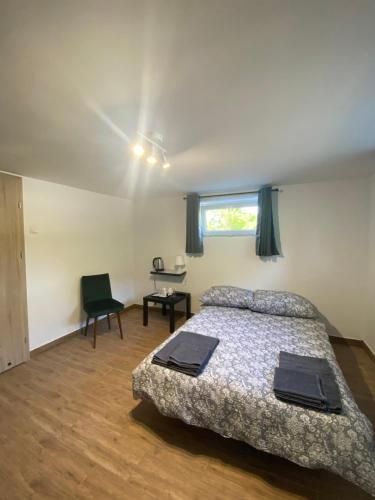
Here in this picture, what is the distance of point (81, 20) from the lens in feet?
2.57

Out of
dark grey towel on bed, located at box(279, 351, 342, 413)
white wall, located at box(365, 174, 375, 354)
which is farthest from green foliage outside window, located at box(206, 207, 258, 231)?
dark grey towel on bed, located at box(279, 351, 342, 413)

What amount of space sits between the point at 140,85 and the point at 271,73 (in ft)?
2.16

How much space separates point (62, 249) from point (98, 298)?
3.10ft

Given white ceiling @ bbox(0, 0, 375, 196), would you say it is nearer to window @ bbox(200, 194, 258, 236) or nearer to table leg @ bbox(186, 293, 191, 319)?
window @ bbox(200, 194, 258, 236)

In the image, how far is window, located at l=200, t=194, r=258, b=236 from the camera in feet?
11.4

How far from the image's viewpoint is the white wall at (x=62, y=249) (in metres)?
2.77

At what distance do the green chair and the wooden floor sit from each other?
0.87 meters

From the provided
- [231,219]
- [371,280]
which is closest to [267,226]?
[231,219]

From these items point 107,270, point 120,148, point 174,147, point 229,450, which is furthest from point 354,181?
point 107,270

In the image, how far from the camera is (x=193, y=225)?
3727 millimetres

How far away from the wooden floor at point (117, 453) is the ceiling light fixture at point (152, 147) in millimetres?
2277

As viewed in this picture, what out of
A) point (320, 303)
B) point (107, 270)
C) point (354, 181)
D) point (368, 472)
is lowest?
point (368, 472)

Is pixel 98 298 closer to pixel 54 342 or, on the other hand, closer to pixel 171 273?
pixel 54 342

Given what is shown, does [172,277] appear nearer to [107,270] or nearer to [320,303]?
[107,270]
